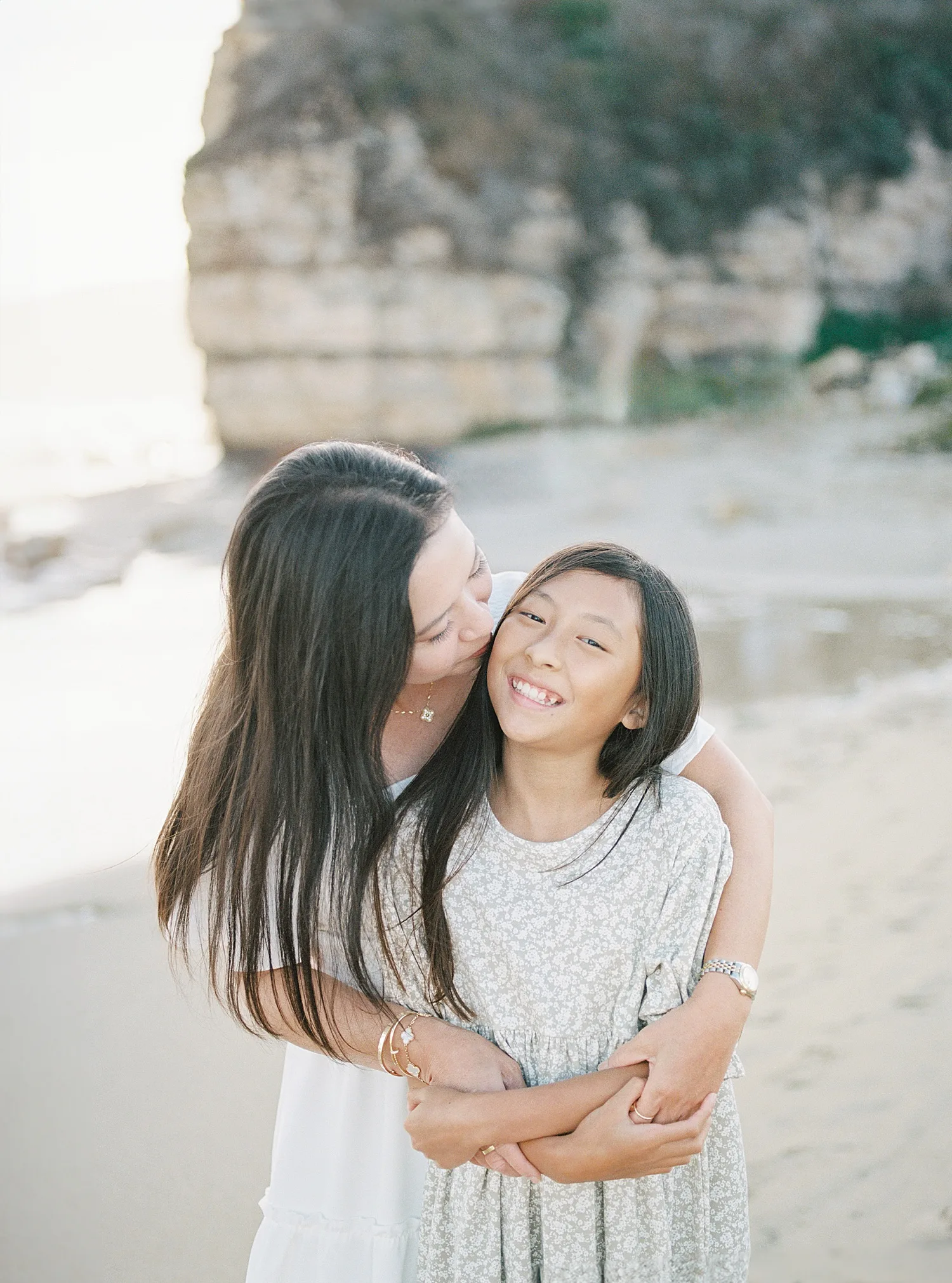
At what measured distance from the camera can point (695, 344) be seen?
13.6 m

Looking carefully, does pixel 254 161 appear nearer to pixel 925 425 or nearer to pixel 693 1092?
pixel 925 425

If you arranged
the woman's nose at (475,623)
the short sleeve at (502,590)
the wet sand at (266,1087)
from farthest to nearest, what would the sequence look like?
the wet sand at (266,1087) → the short sleeve at (502,590) → the woman's nose at (475,623)

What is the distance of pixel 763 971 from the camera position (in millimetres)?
3369

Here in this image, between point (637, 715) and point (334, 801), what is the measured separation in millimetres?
435

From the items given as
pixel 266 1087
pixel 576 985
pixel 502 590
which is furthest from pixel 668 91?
pixel 576 985

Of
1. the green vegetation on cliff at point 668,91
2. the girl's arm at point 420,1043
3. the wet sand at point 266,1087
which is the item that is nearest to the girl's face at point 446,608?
the girl's arm at point 420,1043

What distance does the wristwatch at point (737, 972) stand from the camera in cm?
151

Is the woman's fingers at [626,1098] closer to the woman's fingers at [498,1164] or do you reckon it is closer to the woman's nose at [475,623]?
the woman's fingers at [498,1164]

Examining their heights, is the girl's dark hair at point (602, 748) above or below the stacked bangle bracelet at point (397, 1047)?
above

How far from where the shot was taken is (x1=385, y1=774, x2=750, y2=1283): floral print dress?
1507 mm

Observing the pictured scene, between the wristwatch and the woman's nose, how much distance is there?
21.2 inches

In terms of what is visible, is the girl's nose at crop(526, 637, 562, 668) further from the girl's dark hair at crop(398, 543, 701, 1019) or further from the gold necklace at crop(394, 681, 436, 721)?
the gold necklace at crop(394, 681, 436, 721)

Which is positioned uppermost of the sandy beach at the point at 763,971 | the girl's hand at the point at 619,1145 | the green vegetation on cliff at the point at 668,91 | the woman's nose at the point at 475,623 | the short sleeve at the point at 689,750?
the green vegetation on cliff at the point at 668,91

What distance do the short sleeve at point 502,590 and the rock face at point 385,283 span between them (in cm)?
1058
